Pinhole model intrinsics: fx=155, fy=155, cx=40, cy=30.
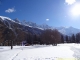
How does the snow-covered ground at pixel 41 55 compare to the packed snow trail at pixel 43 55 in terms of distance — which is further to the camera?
the snow-covered ground at pixel 41 55

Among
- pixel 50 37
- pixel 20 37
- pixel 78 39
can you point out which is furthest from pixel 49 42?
pixel 78 39

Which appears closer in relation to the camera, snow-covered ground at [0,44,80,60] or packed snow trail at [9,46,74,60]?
packed snow trail at [9,46,74,60]

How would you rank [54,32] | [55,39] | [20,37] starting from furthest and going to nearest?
[54,32] < [55,39] < [20,37]

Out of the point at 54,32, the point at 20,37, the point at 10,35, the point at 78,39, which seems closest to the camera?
the point at 10,35

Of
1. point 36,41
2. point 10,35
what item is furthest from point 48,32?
point 10,35

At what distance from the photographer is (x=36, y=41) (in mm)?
139000

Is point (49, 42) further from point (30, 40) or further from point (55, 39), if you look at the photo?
point (30, 40)

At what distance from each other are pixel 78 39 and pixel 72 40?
29.7 feet

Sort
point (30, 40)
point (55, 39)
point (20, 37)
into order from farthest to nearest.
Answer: point (30, 40) → point (55, 39) → point (20, 37)

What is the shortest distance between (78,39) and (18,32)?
86.3m

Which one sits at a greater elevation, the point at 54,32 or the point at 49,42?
the point at 54,32

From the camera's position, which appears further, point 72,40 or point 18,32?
point 72,40

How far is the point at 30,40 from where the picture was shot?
5404 inches

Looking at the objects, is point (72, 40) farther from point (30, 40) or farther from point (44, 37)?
point (44, 37)
